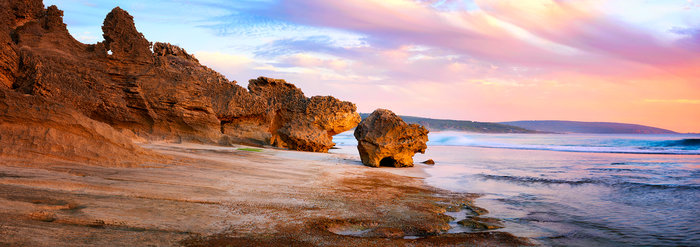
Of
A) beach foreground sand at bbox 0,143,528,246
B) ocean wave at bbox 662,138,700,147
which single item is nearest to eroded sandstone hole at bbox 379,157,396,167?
beach foreground sand at bbox 0,143,528,246

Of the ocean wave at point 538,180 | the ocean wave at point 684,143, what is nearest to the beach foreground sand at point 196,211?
the ocean wave at point 538,180

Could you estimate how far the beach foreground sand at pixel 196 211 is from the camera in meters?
2.75

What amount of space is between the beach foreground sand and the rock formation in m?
4.33

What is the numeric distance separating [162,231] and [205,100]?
34.5ft

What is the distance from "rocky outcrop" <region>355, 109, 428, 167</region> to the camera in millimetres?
10523

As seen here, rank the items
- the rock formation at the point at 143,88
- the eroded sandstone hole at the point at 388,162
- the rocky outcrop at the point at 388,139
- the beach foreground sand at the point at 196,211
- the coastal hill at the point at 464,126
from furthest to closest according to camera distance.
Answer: the coastal hill at the point at 464,126
the eroded sandstone hole at the point at 388,162
the rocky outcrop at the point at 388,139
the rock formation at the point at 143,88
the beach foreground sand at the point at 196,211

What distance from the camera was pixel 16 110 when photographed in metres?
4.90

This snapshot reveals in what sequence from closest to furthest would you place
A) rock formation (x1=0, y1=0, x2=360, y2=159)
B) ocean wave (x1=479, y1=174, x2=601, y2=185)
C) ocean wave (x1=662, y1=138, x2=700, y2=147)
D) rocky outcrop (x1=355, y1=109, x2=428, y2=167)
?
ocean wave (x1=479, y1=174, x2=601, y2=185), rock formation (x1=0, y1=0, x2=360, y2=159), rocky outcrop (x1=355, y1=109, x2=428, y2=167), ocean wave (x1=662, y1=138, x2=700, y2=147)

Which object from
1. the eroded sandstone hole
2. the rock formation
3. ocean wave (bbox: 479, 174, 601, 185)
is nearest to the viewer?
ocean wave (bbox: 479, 174, 601, 185)

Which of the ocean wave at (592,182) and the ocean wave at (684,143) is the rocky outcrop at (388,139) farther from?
the ocean wave at (684,143)

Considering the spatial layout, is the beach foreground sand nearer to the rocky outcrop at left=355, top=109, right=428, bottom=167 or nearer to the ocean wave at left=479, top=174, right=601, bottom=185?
the ocean wave at left=479, top=174, right=601, bottom=185

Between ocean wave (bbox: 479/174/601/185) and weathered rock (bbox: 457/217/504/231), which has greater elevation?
weathered rock (bbox: 457/217/504/231)

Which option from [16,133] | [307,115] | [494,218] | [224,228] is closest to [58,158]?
[16,133]

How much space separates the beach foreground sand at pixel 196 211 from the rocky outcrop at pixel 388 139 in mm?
4741
